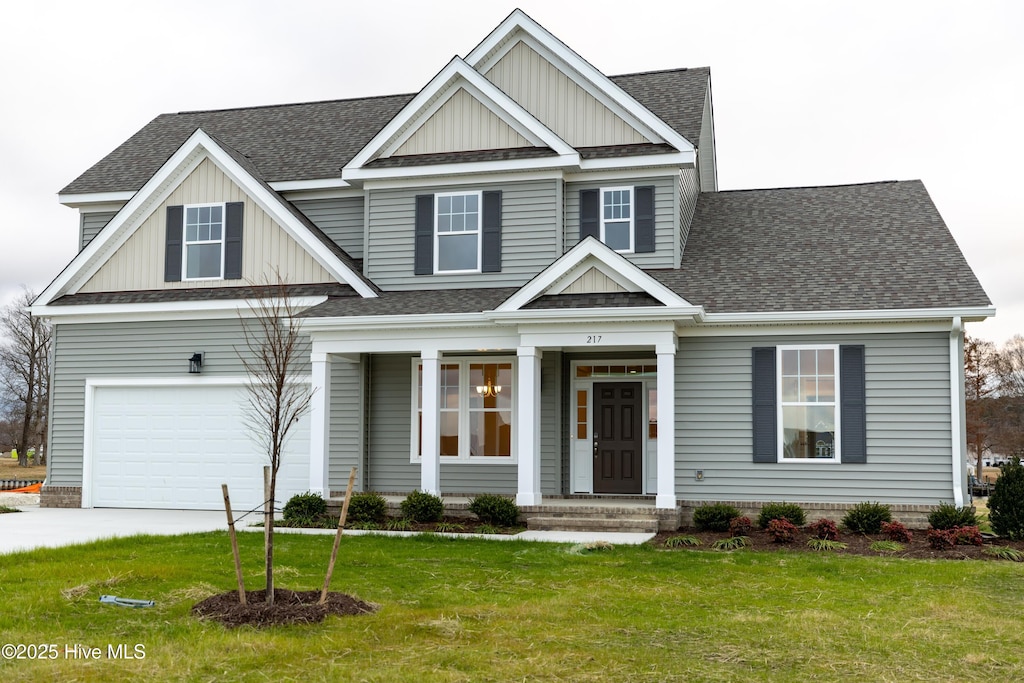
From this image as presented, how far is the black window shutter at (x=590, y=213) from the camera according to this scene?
56.8 ft

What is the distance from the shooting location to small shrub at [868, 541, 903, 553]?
504 inches

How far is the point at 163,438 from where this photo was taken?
60.0 feet

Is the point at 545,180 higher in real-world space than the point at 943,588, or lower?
higher

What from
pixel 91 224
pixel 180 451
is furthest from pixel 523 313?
pixel 91 224

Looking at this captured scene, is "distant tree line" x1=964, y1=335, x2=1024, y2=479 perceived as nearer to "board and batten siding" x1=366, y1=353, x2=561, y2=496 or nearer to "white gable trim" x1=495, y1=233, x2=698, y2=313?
"board and batten siding" x1=366, y1=353, x2=561, y2=496

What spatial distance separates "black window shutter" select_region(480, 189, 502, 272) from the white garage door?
4372 millimetres

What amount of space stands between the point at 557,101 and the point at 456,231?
118 inches

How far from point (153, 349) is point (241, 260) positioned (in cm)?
233

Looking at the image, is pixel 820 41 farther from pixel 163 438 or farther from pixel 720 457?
pixel 163 438

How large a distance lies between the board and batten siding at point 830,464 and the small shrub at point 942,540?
6.98 feet

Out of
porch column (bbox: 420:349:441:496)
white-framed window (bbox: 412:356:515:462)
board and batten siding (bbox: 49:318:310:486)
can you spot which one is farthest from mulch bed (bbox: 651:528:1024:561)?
board and batten siding (bbox: 49:318:310:486)

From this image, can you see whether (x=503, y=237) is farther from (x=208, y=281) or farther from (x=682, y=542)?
(x=682, y=542)

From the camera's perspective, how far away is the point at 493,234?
17.5 metres

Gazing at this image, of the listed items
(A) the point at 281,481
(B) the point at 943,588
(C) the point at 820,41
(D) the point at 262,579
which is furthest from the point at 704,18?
(D) the point at 262,579
